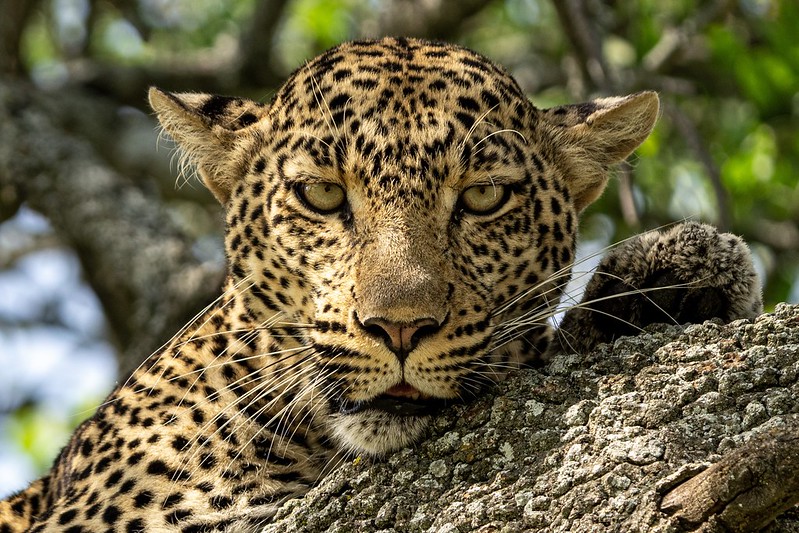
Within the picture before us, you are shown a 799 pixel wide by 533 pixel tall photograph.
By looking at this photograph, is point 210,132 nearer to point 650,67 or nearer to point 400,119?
point 400,119

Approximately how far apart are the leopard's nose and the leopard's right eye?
826mm

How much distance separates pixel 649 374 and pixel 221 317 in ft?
7.96

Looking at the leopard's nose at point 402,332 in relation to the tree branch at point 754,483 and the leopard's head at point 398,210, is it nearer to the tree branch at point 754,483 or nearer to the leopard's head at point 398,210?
the leopard's head at point 398,210

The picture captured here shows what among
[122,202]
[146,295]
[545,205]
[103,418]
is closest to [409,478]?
[545,205]

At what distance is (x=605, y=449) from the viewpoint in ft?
13.0

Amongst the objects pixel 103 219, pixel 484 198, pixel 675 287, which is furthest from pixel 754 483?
pixel 103 219

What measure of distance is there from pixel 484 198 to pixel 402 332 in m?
0.99

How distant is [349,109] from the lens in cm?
545

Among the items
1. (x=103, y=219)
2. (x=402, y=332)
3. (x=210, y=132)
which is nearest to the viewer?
(x=402, y=332)

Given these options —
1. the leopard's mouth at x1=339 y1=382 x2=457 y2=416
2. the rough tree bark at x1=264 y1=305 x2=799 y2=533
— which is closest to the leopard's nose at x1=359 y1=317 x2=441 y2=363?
the leopard's mouth at x1=339 y1=382 x2=457 y2=416

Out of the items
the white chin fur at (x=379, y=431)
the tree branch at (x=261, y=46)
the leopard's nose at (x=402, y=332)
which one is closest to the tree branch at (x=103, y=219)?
the tree branch at (x=261, y=46)

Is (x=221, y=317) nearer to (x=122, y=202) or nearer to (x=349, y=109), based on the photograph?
(x=349, y=109)

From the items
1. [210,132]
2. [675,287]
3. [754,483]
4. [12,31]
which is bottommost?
[754,483]

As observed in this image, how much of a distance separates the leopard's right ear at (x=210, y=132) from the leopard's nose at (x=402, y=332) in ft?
5.25
